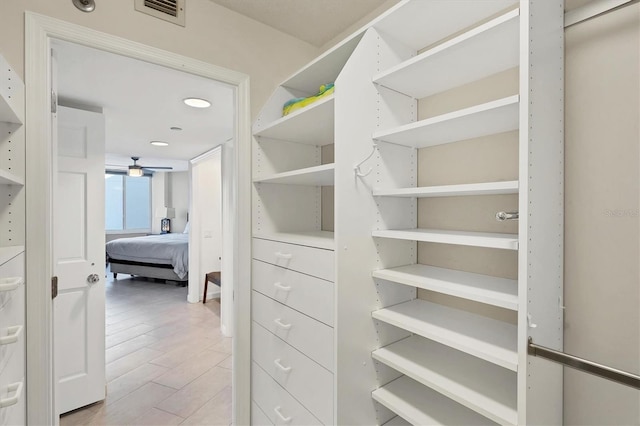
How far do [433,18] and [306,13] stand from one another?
801mm

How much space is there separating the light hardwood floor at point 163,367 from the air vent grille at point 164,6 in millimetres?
2451

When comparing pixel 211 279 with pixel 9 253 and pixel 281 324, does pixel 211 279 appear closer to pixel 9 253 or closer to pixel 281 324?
pixel 281 324

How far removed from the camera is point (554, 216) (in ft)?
3.22

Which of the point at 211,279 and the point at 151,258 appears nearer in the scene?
the point at 211,279

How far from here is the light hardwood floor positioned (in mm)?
2158

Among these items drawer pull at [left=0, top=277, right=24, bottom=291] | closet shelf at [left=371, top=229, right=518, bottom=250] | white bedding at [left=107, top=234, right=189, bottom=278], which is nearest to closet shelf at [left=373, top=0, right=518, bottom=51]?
closet shelf at [left=371, top=229, right=518, bottom=250]

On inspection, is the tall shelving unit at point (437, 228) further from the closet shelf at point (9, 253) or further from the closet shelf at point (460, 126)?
the closet shelf at point (9, 253)

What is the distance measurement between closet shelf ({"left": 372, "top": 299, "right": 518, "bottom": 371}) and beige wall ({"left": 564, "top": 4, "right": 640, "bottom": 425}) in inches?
9.2

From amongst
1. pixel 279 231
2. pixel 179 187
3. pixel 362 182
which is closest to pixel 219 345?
pixel 279 231

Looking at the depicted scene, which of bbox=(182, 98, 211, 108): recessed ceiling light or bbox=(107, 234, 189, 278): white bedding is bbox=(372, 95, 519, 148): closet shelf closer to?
bbox=(182, 98, 211, 108): recessed ceiling light

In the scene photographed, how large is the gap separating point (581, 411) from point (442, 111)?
47.7 inches

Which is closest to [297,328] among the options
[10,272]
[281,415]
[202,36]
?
[281,415]

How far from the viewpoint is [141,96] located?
2520mm

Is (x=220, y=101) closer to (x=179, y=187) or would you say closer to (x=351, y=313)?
(x=351, y=313)
